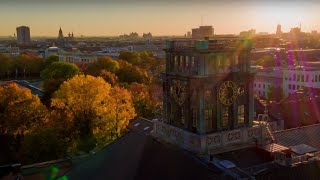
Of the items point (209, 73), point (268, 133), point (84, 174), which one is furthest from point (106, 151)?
point (268, 133)

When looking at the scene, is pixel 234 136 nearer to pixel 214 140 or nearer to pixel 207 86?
pixel 214 140

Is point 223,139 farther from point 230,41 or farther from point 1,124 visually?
point 1,124

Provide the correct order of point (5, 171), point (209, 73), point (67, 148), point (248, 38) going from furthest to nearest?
point (67, 148)
point (5, 171)
point (248, 38)
point (209, 73)

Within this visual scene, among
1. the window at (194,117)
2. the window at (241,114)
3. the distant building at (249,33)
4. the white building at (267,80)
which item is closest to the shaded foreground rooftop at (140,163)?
the window at (194,117)

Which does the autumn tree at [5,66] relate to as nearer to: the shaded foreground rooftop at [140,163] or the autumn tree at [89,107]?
the autumn tree at [89,107]

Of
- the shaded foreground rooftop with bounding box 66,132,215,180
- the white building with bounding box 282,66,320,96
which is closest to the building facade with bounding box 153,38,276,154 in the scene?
the shaded foreground rooftop with bounding box 66,132,215,180
